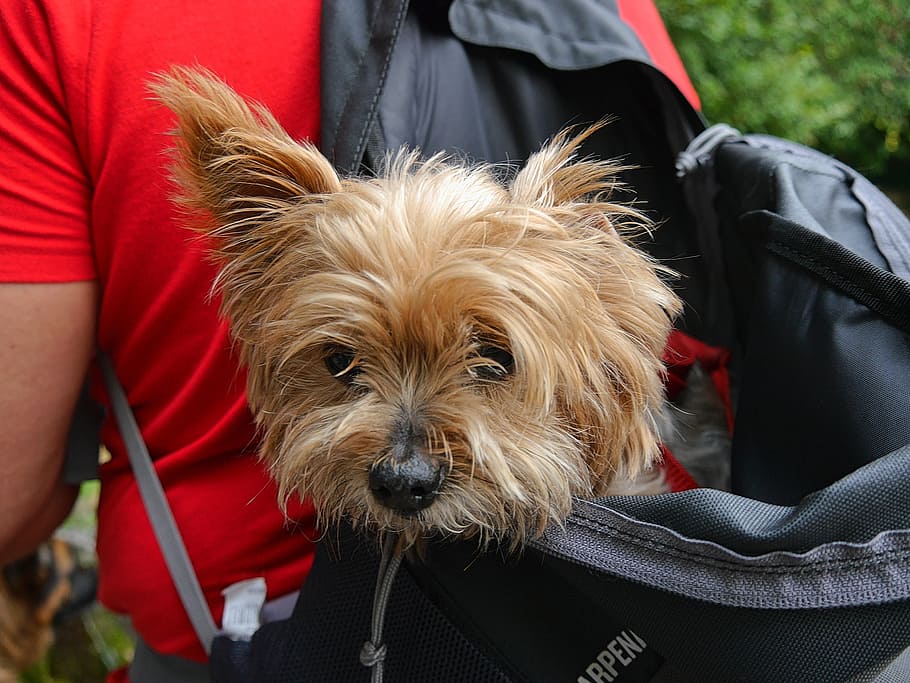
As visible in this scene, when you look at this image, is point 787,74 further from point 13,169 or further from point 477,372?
point 13,169

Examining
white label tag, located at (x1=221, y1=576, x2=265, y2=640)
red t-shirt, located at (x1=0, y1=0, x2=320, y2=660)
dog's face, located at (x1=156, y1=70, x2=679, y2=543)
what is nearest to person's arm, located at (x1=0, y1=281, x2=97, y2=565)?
red t-shirt, located at (x1=0, y1=0, x2=320, y2=660)

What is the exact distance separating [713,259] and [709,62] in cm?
373

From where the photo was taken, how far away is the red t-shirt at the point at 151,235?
1.59m

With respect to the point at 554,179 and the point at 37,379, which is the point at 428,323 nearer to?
the point at 554,179

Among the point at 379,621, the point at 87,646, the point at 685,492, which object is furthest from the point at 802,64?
the point at 87,646

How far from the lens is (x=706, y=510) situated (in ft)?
4.24

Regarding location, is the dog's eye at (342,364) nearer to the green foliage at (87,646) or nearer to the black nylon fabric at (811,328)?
the black nylon fabric at (811,328)

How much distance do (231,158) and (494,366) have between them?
0.65m

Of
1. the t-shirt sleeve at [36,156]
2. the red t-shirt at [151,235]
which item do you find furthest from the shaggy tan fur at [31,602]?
the t-shirt sleeve at [36,156]

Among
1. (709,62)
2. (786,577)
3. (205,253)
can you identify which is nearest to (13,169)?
(205,253)

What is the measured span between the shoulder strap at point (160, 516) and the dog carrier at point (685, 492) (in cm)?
16

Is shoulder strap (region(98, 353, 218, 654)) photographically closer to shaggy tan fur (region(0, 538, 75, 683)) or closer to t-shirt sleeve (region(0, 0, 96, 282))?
t-shirt sleeve (region(0, 0, 96, 282))

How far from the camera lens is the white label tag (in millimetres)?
1871

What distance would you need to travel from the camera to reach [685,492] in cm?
134
